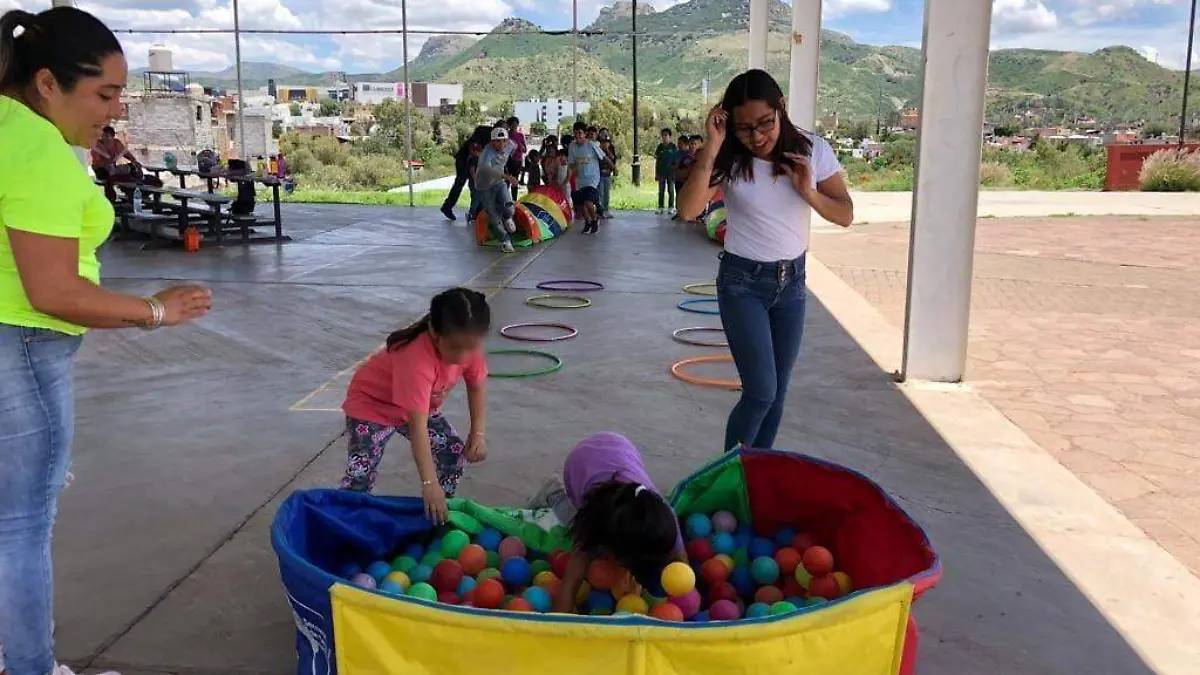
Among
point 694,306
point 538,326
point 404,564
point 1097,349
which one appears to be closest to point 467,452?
point 404,564

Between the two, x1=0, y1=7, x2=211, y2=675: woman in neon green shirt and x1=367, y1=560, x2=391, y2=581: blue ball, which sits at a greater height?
Answer: x1=0, y1=7, x2=211, y2=675: woman in neon green shirt

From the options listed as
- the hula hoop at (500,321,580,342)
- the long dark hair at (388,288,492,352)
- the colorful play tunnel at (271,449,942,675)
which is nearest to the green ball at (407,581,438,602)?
the colorful play tunnel at (271,449,942,675)

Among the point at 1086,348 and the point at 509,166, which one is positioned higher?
the point at 509,166

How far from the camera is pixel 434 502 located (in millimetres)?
3418

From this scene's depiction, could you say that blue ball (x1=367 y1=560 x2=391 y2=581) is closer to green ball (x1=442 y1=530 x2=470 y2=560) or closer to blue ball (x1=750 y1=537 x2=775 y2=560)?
green ball (x1=442 y1=530 x2=470 y2=560)

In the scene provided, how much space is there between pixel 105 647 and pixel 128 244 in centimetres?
1189

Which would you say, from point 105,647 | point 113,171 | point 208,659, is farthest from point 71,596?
point 113,171

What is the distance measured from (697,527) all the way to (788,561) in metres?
0.38

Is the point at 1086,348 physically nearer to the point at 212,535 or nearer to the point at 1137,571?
the point at 1137,571

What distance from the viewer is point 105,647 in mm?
3104

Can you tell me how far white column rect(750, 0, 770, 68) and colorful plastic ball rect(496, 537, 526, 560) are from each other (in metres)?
12.9

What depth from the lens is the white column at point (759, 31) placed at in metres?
15.1

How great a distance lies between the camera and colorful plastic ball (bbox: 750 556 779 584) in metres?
3.61

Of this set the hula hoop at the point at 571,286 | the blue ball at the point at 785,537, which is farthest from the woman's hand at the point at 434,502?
the hula hoop at the point at 571,286
